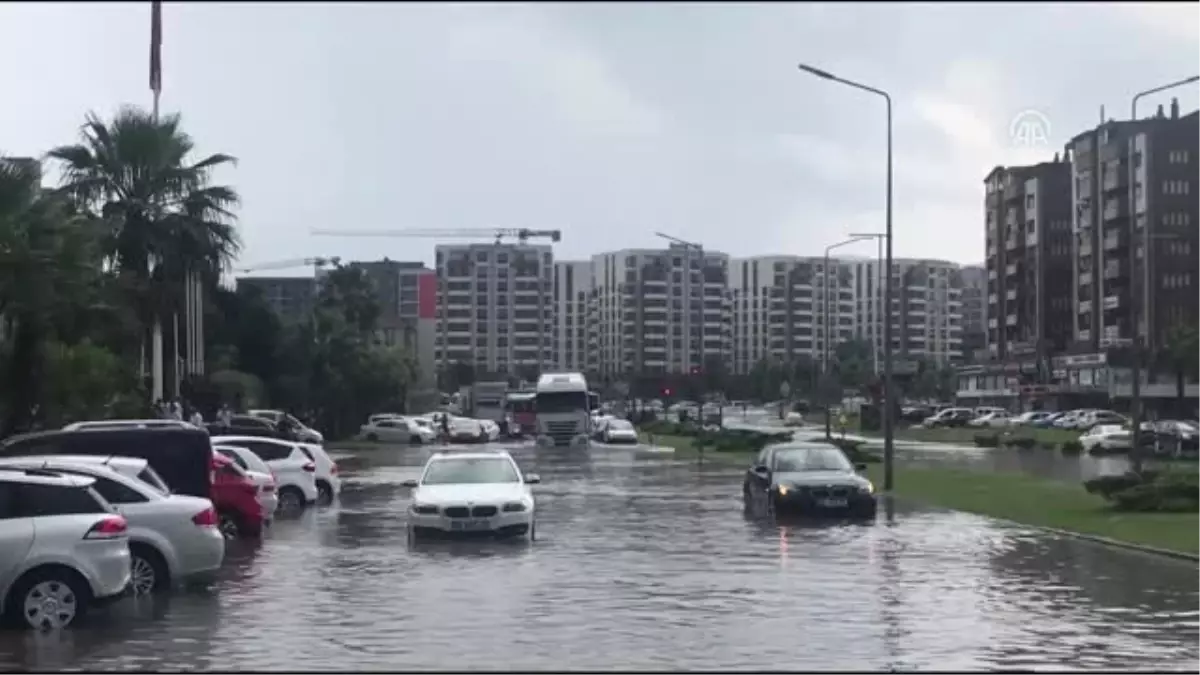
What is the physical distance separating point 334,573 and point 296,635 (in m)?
6.08

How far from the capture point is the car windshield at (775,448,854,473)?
31.9 metres

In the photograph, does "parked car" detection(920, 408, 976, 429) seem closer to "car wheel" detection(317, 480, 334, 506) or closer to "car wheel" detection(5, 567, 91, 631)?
"car wheel" detection(317, 480, 334, 506)

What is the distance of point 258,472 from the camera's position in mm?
29172

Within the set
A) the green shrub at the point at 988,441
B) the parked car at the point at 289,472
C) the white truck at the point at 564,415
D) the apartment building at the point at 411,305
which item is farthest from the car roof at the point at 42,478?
the apartment building at the point at 411,305

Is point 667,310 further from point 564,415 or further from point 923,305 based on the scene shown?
point 564,415

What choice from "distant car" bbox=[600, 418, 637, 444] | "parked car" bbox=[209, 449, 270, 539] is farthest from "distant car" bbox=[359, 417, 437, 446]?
"parked car" bbox=[209, 449, 270, 539]

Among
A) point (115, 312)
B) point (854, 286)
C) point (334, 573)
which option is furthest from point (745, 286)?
point (334, 573)

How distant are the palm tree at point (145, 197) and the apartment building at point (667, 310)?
388 feet

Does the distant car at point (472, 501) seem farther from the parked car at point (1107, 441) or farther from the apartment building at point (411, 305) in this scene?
the apartment building at point (411, 305)

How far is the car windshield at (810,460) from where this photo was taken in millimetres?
31906

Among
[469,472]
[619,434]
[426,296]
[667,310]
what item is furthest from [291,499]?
[667,310]

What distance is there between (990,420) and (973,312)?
81.3 metres

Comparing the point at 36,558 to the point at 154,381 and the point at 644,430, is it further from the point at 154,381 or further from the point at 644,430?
the point at 644,430

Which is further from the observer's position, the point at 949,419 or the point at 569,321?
the point at 569,321
